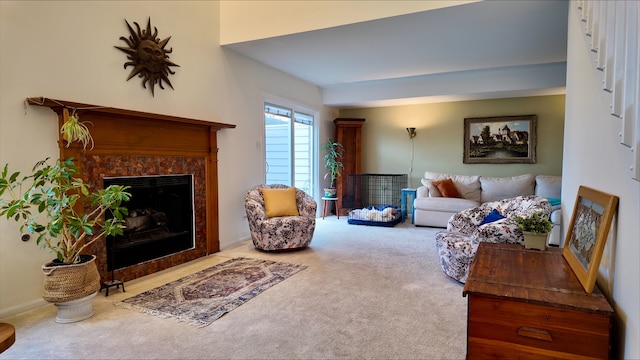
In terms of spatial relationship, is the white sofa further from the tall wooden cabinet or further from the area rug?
the area rug

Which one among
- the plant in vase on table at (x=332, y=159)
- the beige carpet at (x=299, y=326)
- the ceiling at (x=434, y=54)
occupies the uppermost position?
the ceiling at (x=434, y=54)

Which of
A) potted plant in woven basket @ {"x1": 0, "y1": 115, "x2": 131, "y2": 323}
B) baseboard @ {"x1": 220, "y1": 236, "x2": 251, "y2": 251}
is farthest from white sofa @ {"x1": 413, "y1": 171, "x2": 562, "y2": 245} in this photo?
potted plant in woven basket @ {"x1": 0, "y1": 115, "x2": 131, "y2": 323}

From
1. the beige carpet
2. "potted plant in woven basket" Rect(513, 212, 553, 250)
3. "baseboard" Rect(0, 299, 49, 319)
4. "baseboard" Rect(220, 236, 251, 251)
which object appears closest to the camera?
the beige carpet

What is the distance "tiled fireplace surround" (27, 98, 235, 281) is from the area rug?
1.64 feet

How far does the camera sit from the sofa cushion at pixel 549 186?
19.3 ft

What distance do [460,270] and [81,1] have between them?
13.4 feet

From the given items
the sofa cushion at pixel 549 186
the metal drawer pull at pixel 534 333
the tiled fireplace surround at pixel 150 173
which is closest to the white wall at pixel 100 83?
the tiled fireplace surround at pixel 150 173

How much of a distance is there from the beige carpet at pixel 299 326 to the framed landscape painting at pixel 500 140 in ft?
13.6

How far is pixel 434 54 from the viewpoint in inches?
192

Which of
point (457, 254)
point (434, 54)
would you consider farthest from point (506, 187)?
point (457, 254)

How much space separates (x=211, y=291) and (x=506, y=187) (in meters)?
5.41

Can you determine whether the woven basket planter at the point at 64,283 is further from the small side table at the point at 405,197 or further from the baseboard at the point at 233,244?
the small side table at the point at 405,197

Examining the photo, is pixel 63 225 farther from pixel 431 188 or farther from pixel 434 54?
pixel 431 188

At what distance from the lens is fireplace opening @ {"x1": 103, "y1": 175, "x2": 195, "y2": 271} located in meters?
3.44
